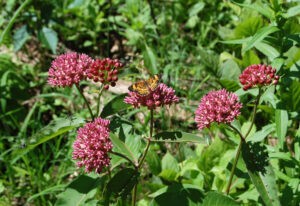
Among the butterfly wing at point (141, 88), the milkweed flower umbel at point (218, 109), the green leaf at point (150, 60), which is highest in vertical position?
the butterfly wing at point (141, 88)

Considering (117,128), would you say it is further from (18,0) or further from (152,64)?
(18,0)

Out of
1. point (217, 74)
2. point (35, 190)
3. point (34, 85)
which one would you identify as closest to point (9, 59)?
point (34, 85)

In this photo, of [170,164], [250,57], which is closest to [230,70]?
[250,57]

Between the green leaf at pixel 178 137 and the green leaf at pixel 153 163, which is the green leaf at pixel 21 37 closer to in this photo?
the green leaf at pixel 153 163

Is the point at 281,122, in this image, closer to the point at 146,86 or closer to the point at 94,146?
the point at 146,86

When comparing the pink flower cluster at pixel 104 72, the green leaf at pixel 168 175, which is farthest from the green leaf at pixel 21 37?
the pink flower cluster at pixel 104 72
